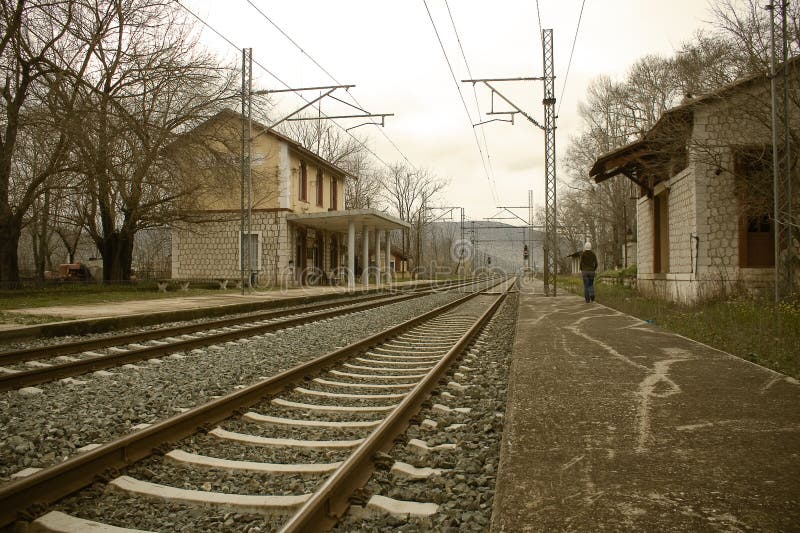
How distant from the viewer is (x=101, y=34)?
17.6 metres

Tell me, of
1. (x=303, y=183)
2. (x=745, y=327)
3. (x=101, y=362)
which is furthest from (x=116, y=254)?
(x=745, y=327)

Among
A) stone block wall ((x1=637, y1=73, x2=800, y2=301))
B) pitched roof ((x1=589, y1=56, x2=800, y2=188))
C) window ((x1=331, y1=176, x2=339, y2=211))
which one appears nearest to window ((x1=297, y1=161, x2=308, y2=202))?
window ((x1=331, y1=176, x2=339, y2=211))

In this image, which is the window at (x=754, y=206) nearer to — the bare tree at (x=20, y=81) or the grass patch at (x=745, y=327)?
the grass patch at (x=745, y=327)

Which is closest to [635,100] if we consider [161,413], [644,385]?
[644,385]

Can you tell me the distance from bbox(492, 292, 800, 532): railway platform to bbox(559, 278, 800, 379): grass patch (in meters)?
0.83

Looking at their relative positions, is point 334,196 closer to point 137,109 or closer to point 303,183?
point 303,183

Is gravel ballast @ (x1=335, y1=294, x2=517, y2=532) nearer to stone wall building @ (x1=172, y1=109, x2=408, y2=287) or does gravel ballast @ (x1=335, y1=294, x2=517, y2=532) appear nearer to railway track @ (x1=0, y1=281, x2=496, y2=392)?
railway track @ (x1=0, y1=281, x2=496, y2=392)

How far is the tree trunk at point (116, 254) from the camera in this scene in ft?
75.3

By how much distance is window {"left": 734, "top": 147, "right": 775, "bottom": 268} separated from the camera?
13188mm

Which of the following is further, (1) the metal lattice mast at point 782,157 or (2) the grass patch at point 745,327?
(1) the metal lattice mast at point 782,157

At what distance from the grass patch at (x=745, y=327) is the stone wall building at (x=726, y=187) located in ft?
4.02

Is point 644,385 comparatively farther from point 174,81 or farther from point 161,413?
point 174,81

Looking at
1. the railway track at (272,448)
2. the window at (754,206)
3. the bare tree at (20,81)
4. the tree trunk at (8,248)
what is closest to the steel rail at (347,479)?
the railway track at (272,448)

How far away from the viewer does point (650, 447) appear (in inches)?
139
